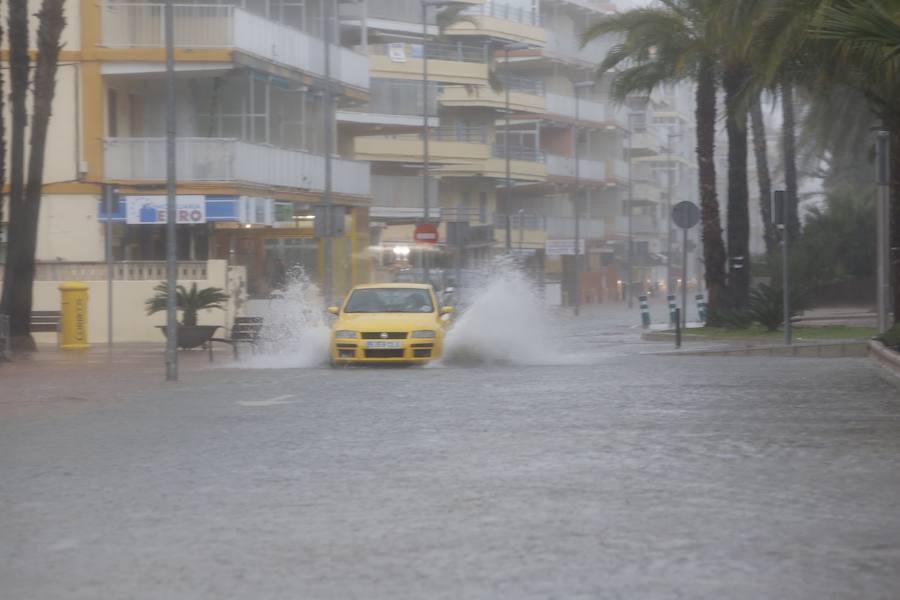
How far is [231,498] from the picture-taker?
34.6ft

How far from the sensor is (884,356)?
24125 millimetres

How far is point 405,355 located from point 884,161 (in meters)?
10.2

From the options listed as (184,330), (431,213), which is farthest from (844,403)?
(431,213)

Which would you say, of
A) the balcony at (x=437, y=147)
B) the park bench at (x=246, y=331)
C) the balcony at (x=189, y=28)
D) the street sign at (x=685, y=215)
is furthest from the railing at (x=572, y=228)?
the park bench at (x=246, y=331)

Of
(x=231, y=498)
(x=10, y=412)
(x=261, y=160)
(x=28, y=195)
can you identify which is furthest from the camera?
(x=261, y=160)

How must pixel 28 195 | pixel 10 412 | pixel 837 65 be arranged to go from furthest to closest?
1. pixel 28 195
2. pixel 837 65
3. pixel 10 412

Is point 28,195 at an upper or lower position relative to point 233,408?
upper

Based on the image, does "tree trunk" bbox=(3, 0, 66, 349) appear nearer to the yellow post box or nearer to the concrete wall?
the yellow post box

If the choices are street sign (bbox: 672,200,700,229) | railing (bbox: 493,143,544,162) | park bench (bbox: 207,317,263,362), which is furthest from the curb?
railing (bbox: 493,143,544,162)

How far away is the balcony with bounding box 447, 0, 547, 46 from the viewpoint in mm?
82000

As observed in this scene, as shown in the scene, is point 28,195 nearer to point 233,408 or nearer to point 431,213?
point 233,408

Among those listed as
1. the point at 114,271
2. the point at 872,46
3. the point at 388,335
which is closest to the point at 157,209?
the point at 114,271

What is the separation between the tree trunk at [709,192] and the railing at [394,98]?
28.6 m

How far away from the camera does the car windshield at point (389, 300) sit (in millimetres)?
27359
